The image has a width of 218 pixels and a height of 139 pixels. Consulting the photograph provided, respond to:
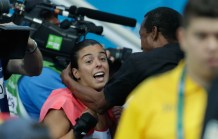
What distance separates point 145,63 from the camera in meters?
3.61

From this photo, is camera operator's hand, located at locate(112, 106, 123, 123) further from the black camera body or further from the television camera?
the television camera

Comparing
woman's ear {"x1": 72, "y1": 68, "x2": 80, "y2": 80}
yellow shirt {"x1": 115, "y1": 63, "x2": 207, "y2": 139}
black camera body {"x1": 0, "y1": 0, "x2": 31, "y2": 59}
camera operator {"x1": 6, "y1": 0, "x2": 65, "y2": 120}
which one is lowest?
camera operator {"x1": 6, "y1": 0, "x2": 65, "y2": 120}

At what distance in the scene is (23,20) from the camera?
5.36m

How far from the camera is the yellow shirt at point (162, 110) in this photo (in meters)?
2.67

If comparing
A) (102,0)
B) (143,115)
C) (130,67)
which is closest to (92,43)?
(130,67)

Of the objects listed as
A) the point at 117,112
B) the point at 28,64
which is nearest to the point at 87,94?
the point at 117,112

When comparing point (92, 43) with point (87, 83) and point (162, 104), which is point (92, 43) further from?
point (162, 104)

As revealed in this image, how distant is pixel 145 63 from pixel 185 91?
0.92m

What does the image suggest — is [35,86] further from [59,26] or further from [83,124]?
[83,124]

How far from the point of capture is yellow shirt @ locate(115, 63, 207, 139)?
8.76ft

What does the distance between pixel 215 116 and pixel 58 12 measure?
10.3ft

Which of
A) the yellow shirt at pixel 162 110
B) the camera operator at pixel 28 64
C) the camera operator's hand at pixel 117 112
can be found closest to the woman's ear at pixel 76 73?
the camera operator at pixel 28 64

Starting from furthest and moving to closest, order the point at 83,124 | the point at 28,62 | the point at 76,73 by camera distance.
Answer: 1. the point at 76,73
2. the point at 28,62
3. the point at 83,124

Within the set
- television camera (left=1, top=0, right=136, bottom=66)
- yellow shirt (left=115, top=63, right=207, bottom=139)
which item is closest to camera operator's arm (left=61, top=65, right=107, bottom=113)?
television camera (left=1, top=0, right=136, bottom=66)
